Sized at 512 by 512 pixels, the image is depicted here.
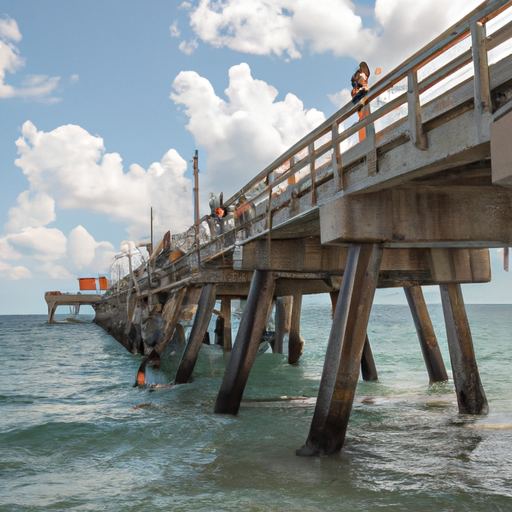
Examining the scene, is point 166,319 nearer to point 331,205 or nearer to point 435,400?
point 435,400

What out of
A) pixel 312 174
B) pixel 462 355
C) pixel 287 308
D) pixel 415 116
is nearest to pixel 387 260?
pixel 462 355

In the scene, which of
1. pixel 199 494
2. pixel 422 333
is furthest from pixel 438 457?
pixel 422 333

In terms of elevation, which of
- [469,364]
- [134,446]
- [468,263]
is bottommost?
[134,446]

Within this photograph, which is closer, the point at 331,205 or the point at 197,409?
the point at 331,205

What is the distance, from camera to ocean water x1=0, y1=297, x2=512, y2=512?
609 centimetres

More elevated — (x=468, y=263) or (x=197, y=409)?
(x=468, y=263)

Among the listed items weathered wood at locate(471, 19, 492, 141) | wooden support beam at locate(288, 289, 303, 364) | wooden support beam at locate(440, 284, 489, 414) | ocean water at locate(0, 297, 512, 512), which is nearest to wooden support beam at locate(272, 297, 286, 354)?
wooden support beam at locate(288, 289, 303, 364)

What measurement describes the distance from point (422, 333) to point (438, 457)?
672 centimetres

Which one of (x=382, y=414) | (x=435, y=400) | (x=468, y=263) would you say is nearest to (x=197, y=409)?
(x=382, y=414)

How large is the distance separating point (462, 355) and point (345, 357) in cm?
368

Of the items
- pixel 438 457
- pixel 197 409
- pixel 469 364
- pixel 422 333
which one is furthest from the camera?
pixel 422 333

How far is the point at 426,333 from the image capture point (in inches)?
545

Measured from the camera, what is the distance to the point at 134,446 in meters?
8.79

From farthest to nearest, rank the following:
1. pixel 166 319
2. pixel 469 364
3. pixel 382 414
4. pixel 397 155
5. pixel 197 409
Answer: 1. pixel 166 319
2. pixel 197 409
3. pixel 382 414
4. pixel 469 364
5. pixel 397 155
